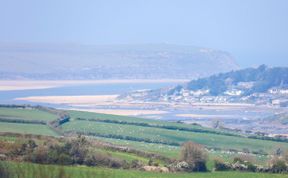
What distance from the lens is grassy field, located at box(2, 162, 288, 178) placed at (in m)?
27.7

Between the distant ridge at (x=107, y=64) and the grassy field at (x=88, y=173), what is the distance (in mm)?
111976

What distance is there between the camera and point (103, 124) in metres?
55.6

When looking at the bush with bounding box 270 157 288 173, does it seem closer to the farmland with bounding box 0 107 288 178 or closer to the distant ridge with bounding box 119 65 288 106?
the farmland with bounding box 0 107 288 178

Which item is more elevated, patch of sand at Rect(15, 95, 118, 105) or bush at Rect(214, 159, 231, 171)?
patch of sand at Rect(15, 95, 118, 105)

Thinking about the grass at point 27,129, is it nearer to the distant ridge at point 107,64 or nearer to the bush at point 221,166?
the bush at point 221,166

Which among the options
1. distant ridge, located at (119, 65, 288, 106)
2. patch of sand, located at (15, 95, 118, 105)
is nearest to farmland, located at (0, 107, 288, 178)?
patch of sand, located at (15, 95, 118, 105)

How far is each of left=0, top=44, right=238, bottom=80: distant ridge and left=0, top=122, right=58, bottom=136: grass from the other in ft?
316

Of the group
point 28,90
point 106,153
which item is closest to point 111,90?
point 28,90

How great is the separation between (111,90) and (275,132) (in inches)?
2264

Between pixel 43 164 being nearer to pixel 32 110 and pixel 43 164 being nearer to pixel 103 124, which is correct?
pixel 103 124

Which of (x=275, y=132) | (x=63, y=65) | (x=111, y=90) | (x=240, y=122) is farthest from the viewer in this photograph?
(x=63, y=65)

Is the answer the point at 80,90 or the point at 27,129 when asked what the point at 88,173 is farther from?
the point at 80,90

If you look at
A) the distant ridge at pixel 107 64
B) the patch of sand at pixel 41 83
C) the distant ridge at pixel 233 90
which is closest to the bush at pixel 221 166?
the distant ridge at pixel 233 90

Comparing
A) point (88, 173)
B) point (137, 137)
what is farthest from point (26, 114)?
point (88, 173)
